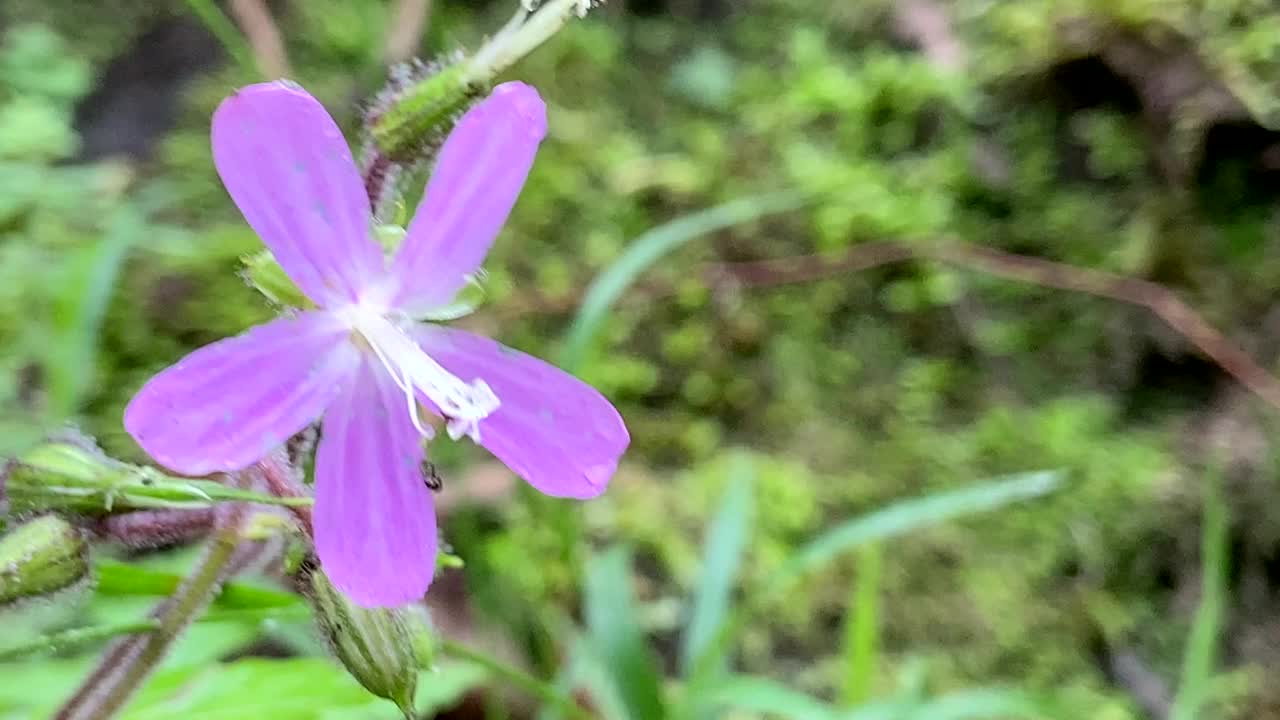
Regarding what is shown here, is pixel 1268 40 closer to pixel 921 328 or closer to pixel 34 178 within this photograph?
pixel 921 328

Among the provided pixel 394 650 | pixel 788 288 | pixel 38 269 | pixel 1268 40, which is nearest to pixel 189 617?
pixel 394 650

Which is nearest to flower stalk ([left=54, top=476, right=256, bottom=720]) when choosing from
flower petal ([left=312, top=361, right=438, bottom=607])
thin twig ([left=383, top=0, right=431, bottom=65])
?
flower petal ([left=312, top=361, right=438, bottom=607])

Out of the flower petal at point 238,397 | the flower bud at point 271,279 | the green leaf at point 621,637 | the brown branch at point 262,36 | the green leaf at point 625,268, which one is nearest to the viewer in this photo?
the flower petal at point 238,397

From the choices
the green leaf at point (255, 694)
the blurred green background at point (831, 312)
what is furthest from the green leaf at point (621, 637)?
the green leaf at point (255, 694)

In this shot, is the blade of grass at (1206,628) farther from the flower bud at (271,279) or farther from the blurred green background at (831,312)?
the flower bud at (271,279)

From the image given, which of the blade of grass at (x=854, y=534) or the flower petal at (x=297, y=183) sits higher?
the blade of grass at (x=854, y=534)

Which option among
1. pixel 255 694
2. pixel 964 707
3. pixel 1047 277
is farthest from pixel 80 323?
pixel 1047 277

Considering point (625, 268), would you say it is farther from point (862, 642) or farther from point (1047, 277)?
point (1047, 277)

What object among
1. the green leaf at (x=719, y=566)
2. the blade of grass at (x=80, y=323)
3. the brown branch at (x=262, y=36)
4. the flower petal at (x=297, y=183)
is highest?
the brown branch at (x=262, y=36)
